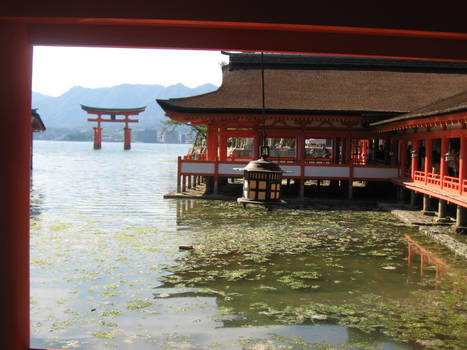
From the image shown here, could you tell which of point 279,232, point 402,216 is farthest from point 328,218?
point 279,232

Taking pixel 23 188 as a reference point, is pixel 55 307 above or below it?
below

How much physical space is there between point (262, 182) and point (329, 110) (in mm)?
14241

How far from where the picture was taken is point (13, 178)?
9.02 ft

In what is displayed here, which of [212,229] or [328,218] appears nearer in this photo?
[212,229]

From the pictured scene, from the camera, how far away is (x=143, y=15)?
8.64 feet

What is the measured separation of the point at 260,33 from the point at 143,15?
719 millimetres

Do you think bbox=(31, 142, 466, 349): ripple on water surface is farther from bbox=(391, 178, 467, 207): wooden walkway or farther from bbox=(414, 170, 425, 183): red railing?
bbox=(414, 170, 425, 183): red railing

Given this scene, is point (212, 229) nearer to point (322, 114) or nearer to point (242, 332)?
point (242, 332)

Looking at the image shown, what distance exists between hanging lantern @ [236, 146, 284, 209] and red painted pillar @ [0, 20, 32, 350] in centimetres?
411

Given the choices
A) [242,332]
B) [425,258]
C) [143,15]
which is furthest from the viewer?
[425,258]

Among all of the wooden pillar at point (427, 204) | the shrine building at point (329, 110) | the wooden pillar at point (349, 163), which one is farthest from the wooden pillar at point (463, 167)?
the wooden pillar at point (349, 163)

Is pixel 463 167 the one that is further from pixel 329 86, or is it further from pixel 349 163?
pixel 329 86

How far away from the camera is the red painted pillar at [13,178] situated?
2.70 metres

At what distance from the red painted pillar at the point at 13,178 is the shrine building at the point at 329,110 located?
16111mm
